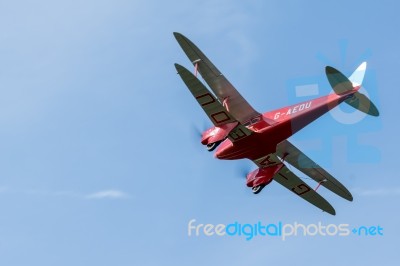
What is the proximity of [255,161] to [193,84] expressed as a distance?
720cm

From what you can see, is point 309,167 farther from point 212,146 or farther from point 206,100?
point 206,100

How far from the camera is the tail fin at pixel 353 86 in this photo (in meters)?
51.2

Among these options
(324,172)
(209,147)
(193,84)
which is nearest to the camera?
(193,84)

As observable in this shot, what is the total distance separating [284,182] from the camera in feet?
193

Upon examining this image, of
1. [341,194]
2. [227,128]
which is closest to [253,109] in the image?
[227,128]

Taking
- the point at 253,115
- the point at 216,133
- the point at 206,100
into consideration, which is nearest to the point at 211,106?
the point at 206,100

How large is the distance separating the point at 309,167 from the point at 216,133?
7.15m

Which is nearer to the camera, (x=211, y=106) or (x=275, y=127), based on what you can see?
(x=211, y=106)

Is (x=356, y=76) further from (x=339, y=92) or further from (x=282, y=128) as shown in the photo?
(x=282, y=128)

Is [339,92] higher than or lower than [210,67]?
lower

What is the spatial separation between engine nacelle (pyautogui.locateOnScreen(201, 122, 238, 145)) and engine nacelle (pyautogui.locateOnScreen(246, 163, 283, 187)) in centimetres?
392

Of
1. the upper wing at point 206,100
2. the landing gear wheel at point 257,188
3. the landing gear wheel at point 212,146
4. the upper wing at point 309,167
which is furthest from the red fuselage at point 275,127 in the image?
the upper wing at point 309,167

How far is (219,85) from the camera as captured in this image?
5250cm

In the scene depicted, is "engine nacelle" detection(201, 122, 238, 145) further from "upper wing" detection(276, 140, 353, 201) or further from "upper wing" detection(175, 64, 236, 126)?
"upper wing" detection(276, 140, 353, 201)
